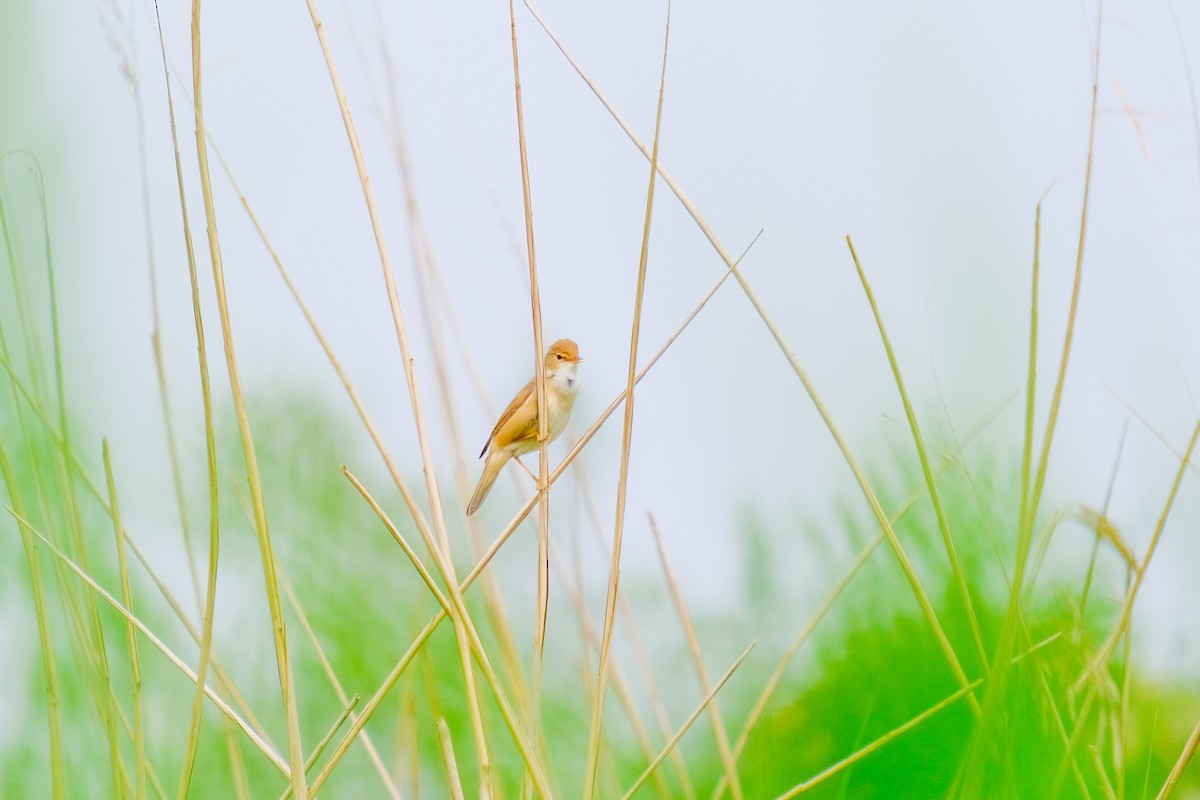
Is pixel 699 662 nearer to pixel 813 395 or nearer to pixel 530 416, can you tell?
pixel 813 395

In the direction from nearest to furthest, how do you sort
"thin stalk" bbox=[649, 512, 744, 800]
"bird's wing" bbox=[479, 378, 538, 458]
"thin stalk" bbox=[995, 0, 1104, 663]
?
1. "thin stalk" bbox=[995, 0, 1104, 663]
2. "thin stalk" bbox=[649, 512, 744, 800]
3. "bird's wing" bbox=[479, 378, 538, 458]

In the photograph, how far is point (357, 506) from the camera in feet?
10.1

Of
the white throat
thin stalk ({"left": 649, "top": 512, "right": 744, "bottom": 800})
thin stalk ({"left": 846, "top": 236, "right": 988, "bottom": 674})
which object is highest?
thin stalk ({"left": 846, "top": 236, "right": 988, "bottom": 674})

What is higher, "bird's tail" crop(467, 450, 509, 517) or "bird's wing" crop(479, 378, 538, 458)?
"bird's wing" crop(479, 378, 538, 458)

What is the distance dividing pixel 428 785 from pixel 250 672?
24.5 inches

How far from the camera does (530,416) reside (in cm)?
233

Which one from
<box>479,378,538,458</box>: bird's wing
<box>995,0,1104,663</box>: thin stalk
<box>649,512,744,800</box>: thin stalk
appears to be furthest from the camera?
<box>479,378,538,458</box>: bird's wing

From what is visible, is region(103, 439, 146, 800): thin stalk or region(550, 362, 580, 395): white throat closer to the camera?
region(103, 439, 146, 800): thin stalk

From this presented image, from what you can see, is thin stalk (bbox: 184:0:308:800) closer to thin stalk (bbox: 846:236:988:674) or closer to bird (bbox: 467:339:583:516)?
thin stalk (bbox: 846:236:988:674)

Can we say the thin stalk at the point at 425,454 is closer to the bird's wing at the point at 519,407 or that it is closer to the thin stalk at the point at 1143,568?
the thin stalk at the point at 1143,568

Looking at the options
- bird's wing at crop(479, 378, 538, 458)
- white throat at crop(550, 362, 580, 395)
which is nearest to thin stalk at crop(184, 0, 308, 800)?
bird's wing at crop(479, 378, 538, 458)

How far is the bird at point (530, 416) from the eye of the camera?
234 centimetres

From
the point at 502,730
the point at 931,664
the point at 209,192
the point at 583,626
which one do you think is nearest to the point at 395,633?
the point at 502,730

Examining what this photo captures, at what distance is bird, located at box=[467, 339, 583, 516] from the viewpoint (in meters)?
2.34
